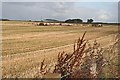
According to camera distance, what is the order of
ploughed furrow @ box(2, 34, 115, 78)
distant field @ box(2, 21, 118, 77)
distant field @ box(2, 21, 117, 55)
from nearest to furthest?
ploughed furrow @ box(2, 34, 115, 78)
distant field @ box(2, 21, 118, 77)
distant field @ box(2, 21, 117, 55)

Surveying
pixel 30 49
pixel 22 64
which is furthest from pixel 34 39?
pixel 22 64

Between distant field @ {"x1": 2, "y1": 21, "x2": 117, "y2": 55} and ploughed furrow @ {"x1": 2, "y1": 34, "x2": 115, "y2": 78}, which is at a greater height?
distant field @ {"x1": 2, "y1": 21, "x2": 117, "y2": 55}

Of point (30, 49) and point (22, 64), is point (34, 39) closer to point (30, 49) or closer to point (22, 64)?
point (30, 49)

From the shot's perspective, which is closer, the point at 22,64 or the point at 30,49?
the point at 22,64

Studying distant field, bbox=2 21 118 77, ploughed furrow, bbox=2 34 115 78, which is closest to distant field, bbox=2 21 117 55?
distant field, bbox=2 21 118 77

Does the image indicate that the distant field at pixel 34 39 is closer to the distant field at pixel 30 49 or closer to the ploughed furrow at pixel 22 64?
the distant field at pixel 30 49

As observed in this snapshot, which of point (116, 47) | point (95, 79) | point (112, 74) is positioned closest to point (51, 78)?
point (95, 79)

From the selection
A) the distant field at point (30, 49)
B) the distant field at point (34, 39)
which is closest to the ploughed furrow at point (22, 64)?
the distant field at point (30, 49)

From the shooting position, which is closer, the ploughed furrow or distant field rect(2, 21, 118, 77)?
the ploughed furrow

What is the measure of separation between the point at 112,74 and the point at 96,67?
4.57 ft

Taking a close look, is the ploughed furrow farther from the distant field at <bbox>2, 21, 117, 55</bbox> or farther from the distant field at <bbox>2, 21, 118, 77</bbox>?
the distant field at <bbox>2, 21, 117, 55</bbox>

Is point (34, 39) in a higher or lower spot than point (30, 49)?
higher

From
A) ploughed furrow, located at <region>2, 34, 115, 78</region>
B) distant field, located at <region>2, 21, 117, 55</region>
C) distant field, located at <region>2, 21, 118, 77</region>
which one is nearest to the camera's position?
ploughed furrow, located at <region>2, 34, 115, 78</region>

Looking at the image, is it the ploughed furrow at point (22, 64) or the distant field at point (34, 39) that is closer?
the ploughed furrow at point (22, 64)
